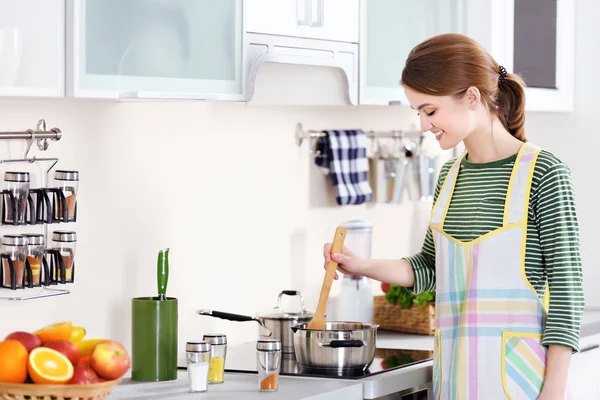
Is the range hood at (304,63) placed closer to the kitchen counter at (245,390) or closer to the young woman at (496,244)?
the young woman at (496,244)

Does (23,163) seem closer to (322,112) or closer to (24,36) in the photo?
(24,36)

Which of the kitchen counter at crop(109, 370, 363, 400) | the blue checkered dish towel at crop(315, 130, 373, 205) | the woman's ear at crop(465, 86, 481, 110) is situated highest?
the woman's ear at crop(465, 86, 481, 110)

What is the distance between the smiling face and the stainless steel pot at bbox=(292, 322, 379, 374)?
470mm

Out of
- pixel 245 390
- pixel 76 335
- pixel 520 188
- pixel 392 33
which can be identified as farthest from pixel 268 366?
pixel 392 33

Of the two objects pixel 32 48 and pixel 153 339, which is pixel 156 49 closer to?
pixel 32 48

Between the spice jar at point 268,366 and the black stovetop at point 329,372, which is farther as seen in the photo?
the black stovetop at point 329,372

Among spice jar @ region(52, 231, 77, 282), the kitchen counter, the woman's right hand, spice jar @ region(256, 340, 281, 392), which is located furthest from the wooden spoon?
spice jar @ region(52, 231, 77, 282)

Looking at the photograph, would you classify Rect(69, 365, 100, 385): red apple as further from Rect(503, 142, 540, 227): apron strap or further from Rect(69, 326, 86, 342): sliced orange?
Rect(503, 142, 540, 227): apron strap

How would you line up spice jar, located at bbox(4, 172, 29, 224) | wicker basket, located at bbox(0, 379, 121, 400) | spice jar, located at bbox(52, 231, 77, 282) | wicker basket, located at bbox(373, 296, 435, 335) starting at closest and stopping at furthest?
wicker basket, located at bbox(0, 379, 121, 400), spice jar, located at bbox(4, 172, 29, 224), spice jar, located at bbox(52, 231, 77, 282), wicker basket, located at bbox(373, 296, 435, 335)

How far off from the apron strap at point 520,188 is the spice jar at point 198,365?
690 millimetres

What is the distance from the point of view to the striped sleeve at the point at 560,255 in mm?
2160

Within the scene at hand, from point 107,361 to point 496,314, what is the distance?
86 cm

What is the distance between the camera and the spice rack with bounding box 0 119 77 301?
2275 millimetres

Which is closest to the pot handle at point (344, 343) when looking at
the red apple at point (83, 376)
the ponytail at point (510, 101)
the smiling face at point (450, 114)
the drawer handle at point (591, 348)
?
the smiling face at point (450, 114)
